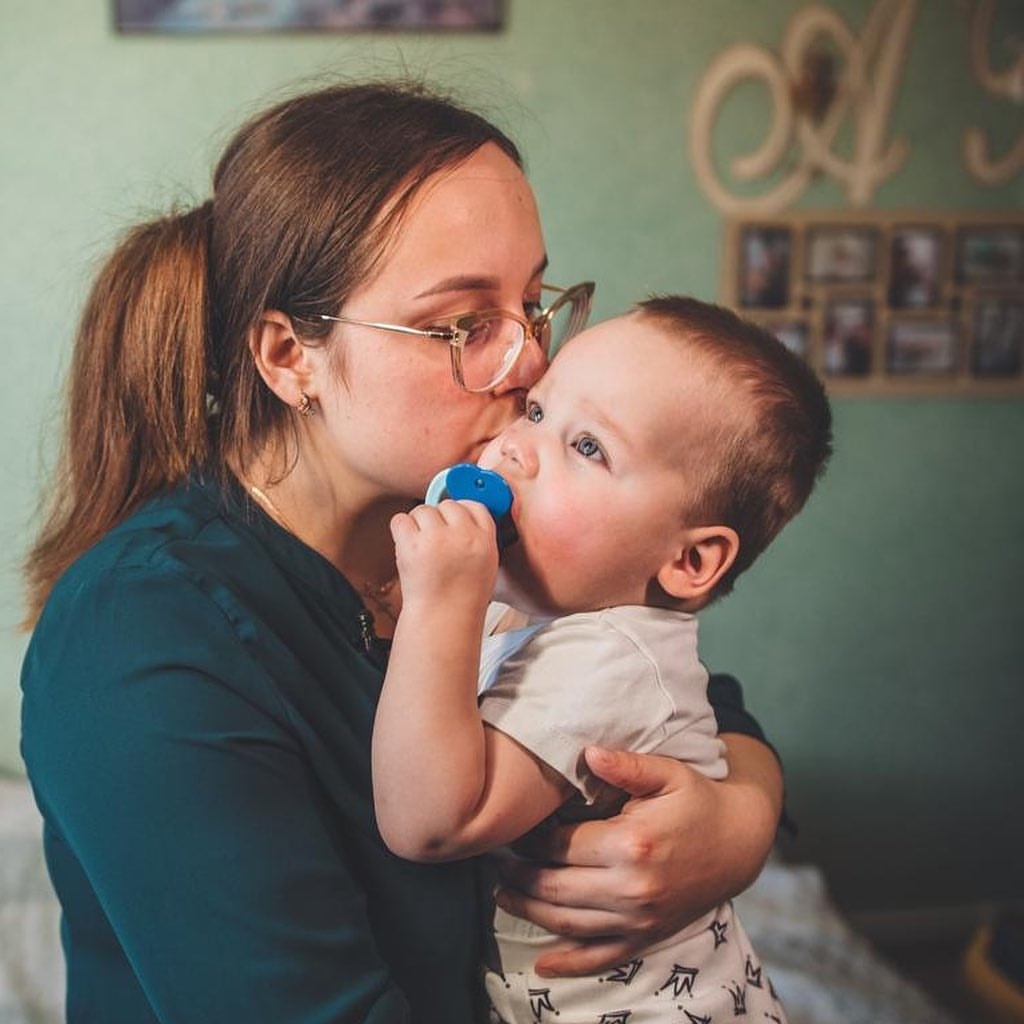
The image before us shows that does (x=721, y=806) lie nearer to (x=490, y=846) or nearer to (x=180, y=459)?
(x=490, y=846)

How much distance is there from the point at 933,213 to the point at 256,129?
6.62ft

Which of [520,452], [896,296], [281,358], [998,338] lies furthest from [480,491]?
[998,338]

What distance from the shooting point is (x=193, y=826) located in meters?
0.80

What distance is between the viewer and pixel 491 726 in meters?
0.93

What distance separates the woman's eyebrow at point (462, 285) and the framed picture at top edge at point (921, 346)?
1910 millimetres

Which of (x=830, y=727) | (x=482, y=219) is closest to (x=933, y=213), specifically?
(x=830, y=727)

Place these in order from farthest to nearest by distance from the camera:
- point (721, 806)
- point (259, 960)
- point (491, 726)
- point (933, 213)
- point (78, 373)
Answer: point (933, 213) → point (78, 373) → point (721, 806) → point (491, 726) → point (259, 960)

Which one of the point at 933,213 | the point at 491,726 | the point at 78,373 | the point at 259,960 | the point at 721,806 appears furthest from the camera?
the point at 933,213

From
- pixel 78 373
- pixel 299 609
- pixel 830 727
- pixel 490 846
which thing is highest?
pixel 78 373

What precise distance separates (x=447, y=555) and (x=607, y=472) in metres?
0.19

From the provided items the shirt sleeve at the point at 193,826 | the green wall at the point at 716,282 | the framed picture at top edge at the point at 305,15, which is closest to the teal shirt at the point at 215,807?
the shirt sleeve at the point at 193,826

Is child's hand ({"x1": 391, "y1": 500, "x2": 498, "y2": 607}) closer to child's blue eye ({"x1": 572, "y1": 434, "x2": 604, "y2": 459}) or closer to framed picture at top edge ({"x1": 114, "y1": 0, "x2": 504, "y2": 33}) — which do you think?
child's blue eye ({"x1": 572, "y1": 434, "x2": 604, "y2": 459})

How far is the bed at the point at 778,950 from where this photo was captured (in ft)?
5.51

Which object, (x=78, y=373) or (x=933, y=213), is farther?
(x=933, y=213)
